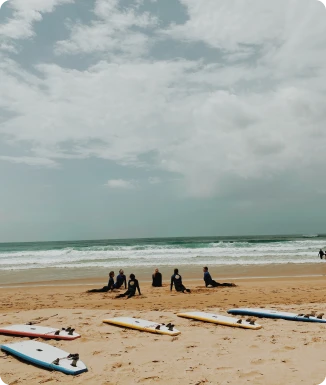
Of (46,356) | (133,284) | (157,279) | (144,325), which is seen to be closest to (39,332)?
(46,356)

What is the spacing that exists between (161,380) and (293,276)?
1571 centimetres

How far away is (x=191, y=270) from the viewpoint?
2231cm

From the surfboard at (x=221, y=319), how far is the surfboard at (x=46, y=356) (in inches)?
128

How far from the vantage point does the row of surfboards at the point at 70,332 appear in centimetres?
532

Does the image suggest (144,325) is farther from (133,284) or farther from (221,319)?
(133,284)

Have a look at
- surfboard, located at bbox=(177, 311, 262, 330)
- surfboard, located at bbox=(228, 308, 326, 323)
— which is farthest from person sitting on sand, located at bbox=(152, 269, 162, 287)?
surfboard, located at bbox=(177, 311, 262, 330)

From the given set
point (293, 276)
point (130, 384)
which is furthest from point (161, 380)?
point (293, 276)

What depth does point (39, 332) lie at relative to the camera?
6.98 metres

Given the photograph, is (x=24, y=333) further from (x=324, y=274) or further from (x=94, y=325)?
(x=324, y=274)

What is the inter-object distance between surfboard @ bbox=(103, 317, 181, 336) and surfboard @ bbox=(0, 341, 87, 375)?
1.77 m

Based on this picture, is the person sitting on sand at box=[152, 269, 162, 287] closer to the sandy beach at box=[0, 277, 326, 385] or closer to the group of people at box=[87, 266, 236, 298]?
the group of people at box=[87, 266, 236, 298]

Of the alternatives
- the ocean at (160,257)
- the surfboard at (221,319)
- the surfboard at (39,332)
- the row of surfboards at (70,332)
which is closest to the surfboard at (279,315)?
the row of surfboards at (70,332)

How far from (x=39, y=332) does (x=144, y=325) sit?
79.8 inches

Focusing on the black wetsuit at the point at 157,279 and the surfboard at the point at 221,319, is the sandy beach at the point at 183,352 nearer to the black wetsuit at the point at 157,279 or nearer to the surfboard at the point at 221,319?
the surfboard at the point at 221,319
